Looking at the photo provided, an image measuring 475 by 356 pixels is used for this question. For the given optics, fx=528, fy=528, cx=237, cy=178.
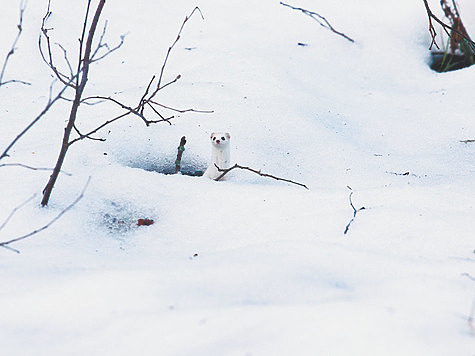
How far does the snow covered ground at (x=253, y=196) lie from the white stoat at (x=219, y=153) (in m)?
0.09

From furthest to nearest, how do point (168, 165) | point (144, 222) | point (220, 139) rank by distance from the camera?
point (168, 165) → point (220, 139) → point (144, 222)

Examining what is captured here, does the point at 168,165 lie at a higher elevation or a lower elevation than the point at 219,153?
lower

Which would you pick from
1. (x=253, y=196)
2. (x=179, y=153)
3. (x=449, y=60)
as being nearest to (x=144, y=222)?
(x=253, y=196)

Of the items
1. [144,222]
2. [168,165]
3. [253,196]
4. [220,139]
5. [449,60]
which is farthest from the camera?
[449,60]

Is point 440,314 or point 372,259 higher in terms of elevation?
point 440,314

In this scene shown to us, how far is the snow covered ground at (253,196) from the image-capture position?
3.95 ft

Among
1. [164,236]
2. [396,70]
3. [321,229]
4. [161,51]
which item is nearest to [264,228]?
[321,229]

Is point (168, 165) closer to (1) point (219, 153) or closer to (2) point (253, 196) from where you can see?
(1) point (219, 153)

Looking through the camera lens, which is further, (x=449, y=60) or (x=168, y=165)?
(x=449, y=60)

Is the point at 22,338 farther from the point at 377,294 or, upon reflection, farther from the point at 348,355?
the point at 377,294

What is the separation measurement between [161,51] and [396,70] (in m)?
1.76

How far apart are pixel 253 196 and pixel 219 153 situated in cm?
41

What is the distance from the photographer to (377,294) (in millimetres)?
1370

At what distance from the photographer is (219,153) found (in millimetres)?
2498
